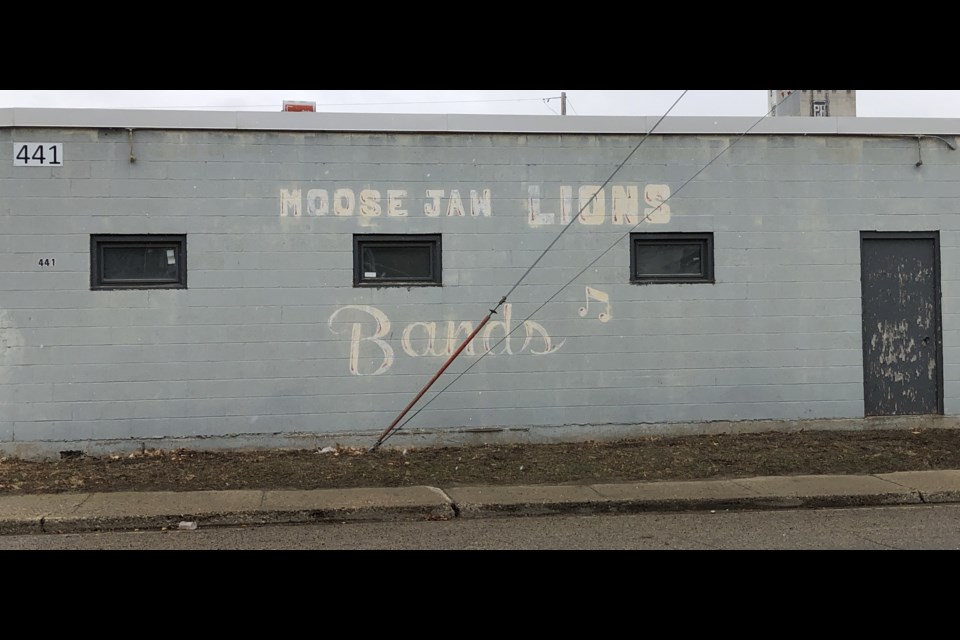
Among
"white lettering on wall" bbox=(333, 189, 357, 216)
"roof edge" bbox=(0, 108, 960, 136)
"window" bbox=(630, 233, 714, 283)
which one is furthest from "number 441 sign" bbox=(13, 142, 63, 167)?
"window" bbox=(630, 233, 714, 283)

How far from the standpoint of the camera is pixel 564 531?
7156 mm

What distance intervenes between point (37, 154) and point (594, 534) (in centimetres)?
739

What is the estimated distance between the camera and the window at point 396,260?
10.2 m

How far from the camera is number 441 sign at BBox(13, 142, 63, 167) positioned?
9.62 meters

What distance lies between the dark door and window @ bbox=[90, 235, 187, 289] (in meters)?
8.38

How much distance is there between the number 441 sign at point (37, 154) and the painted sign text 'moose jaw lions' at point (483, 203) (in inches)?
98.2

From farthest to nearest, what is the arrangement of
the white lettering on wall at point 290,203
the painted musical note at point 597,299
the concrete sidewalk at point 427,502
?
the painted musical note at point 597,299, the white lettering on wall at point 290,203, the concrete sidewalk at point 427,502

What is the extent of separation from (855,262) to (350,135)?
6.46 metres

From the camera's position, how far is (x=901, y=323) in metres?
10.9

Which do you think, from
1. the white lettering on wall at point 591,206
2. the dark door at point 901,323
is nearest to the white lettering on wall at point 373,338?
the white lettering on wall at point 591,206

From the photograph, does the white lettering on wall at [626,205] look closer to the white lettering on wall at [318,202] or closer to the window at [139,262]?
the white lettering on wall at [318,202]

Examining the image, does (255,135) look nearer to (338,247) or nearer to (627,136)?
(338,247)

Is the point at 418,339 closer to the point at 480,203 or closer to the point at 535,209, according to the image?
the point at 480,203

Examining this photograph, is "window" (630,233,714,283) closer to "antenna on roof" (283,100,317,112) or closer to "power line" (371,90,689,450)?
"power line" (371,90,689,450)
